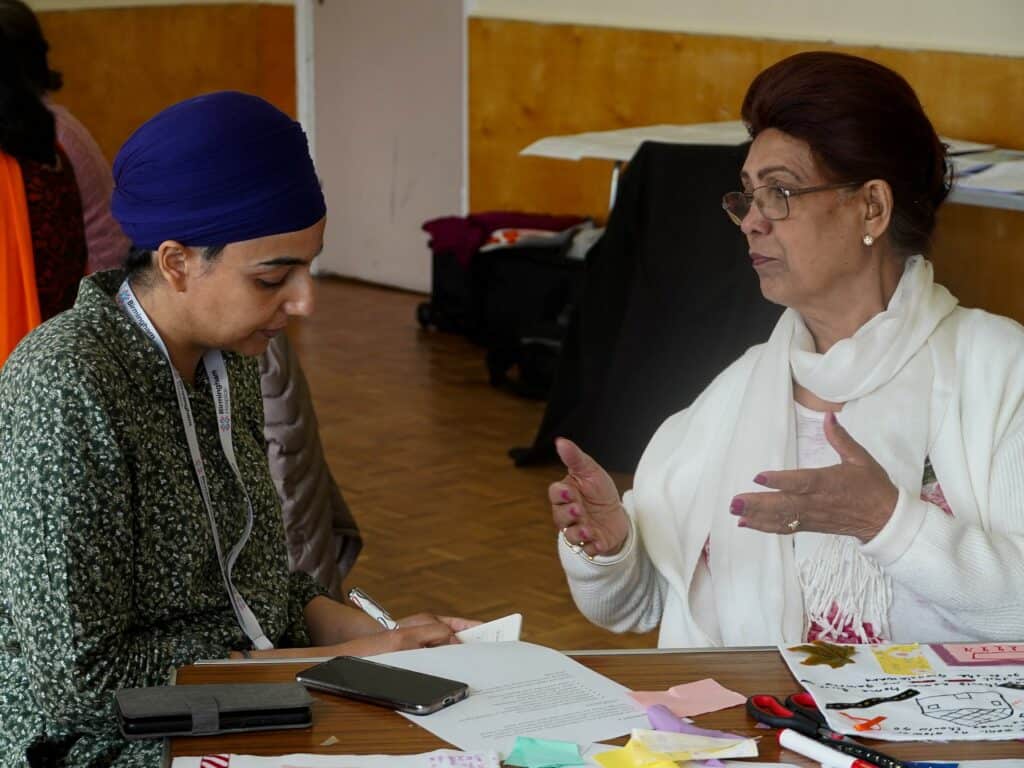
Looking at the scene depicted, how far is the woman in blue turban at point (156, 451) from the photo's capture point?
5.10 feet

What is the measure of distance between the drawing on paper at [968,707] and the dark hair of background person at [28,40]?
253 centimetres

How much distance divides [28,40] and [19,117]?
484 millimetres

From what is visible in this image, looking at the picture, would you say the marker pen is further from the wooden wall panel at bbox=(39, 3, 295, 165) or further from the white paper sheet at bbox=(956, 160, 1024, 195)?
the wooden wall panel at bbox=(39, 3, 295, 165)

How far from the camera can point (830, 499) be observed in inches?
65.2

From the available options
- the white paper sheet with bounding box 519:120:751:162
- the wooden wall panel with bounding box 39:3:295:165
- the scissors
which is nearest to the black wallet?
the scissors

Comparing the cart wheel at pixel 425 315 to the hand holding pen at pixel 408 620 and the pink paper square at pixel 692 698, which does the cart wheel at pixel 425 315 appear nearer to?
the hand holding pen at pixel 408 620

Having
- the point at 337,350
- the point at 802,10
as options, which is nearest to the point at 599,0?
the point at 802,10

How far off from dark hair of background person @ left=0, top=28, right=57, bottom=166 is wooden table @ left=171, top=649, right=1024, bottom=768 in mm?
1770

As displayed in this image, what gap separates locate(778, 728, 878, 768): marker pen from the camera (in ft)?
4.38

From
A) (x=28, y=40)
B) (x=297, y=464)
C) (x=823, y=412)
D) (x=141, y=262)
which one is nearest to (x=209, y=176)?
(x=141, y=262)

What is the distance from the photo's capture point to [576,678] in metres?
1.54

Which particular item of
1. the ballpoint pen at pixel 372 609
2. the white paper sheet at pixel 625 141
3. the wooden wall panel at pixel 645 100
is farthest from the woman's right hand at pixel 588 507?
the white paper sheet at pixel 625 141

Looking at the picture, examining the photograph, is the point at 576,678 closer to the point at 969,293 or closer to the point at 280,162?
the point at 280,162

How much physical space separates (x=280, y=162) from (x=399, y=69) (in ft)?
18.9
